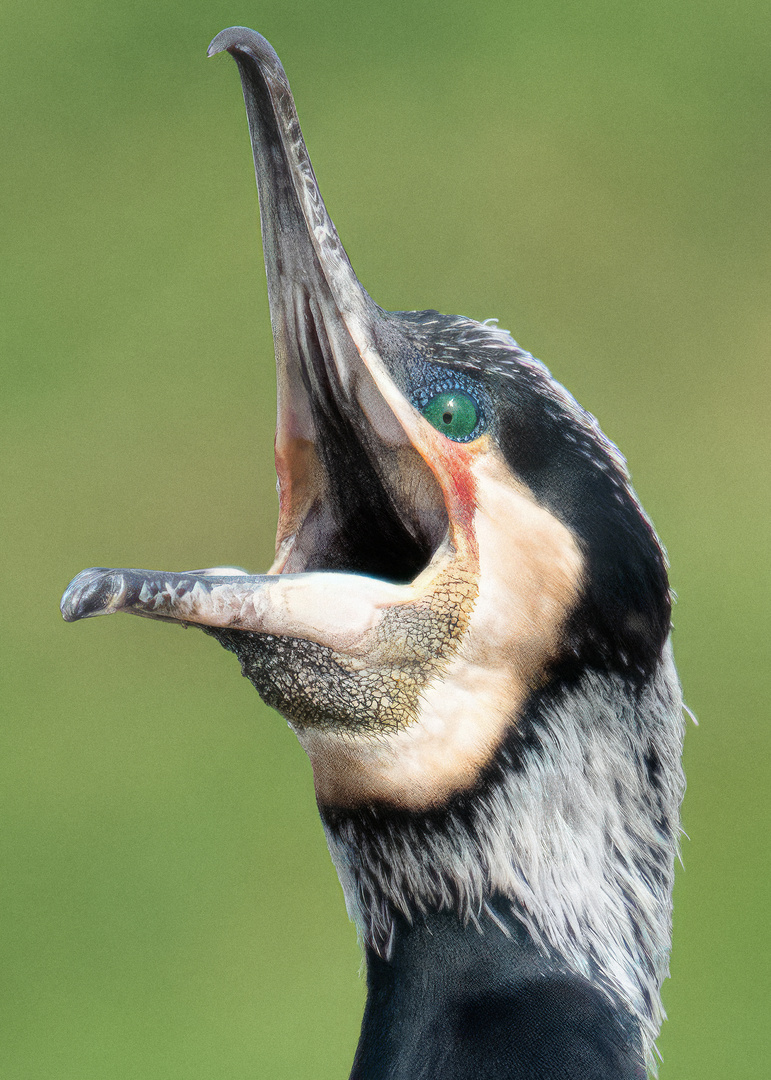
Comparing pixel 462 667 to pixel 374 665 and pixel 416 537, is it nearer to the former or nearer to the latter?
pixel 374 665

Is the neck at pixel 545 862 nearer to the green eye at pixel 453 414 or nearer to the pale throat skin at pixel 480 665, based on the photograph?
the pale throat skin at pixel 480 665

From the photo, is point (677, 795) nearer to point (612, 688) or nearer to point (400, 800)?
point (612, 688)

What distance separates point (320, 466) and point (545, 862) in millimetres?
510

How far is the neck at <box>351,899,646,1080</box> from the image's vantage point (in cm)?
149

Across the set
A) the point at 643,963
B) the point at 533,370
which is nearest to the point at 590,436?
the point at 533,370

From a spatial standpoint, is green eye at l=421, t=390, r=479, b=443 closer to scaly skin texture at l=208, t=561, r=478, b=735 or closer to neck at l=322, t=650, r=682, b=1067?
scaly skin texture at l=208, t=561, r=478, b=735

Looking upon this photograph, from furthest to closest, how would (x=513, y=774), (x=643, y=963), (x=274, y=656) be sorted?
(x=643, y=963), (x=513, y=774), (x=274, y=656)

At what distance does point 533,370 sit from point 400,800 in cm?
49

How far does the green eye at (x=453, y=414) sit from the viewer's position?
1491 millimetres

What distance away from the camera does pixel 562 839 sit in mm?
1523

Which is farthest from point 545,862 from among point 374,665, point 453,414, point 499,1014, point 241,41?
point 241,41

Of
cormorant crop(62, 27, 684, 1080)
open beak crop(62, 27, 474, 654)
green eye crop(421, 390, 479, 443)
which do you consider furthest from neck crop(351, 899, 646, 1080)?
green eye crop(421, 390, 479, 443)

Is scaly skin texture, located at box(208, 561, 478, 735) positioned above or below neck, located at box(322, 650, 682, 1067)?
above

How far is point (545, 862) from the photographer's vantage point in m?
1.51
